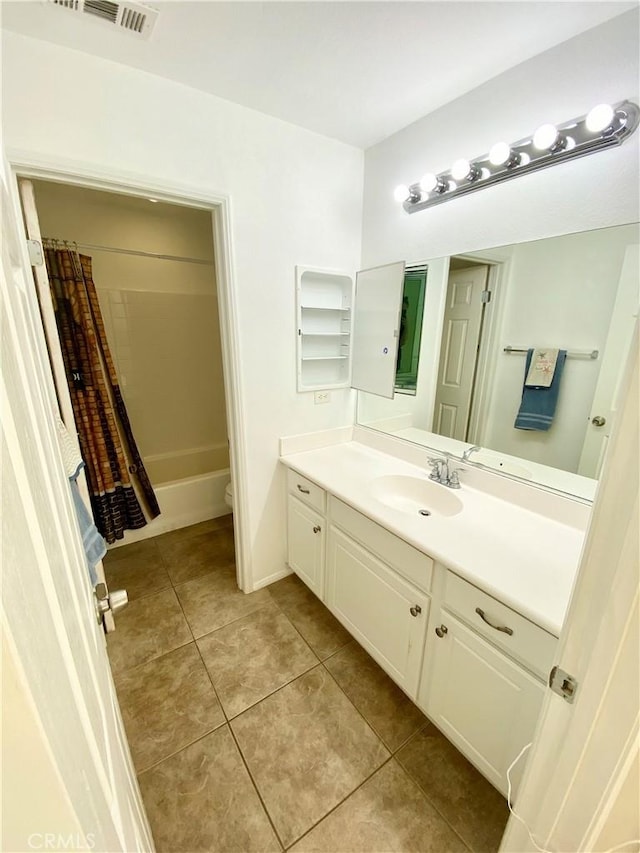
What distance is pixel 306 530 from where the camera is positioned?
1870 mm

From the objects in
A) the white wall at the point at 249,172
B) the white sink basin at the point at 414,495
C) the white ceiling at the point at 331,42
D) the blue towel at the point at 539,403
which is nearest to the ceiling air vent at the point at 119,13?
the white ceiling at the point at 331,42

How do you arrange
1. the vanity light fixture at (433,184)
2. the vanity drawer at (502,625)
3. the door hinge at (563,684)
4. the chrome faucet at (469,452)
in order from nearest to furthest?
the door hinge at (563,684) → the vanity drawer at (502,625) → the vanity light fixture at (433,184) → the chrome faucet at (469,452)

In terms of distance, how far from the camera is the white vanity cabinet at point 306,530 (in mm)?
1746

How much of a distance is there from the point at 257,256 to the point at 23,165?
0.85 m

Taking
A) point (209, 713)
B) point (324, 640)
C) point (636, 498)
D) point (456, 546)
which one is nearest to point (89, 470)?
point (209, 713)

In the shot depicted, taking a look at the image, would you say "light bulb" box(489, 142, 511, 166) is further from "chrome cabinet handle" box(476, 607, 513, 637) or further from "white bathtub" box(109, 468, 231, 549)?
"white bathtub" box(109, 468, 231, 549)

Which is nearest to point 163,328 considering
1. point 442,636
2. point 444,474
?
point 444,474

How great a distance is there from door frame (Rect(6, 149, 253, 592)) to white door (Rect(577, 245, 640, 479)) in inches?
58.0

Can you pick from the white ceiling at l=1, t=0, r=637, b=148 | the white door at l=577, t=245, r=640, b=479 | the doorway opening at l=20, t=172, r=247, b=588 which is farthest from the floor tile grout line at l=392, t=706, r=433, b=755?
the white ceiling at l=1, t=0, r=637, b=148

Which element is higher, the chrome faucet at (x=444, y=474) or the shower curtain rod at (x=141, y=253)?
the shower curtain rod at (x=141, y=253)

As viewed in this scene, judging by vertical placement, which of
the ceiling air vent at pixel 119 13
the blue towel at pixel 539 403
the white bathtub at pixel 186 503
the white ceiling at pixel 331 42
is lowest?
the white bathtub at pixel 186 503

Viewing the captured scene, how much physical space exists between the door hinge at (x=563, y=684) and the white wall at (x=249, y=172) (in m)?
1.51

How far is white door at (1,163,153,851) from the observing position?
264 mm

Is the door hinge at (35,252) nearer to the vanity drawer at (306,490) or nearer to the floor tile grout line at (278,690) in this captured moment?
the vanity drawer at (306,490)
